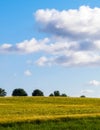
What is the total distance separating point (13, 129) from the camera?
2959 cm

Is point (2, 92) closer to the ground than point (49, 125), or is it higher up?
higher up

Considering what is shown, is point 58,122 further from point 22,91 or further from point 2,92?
point 2,92

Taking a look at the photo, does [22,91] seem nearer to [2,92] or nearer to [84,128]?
[2,92]

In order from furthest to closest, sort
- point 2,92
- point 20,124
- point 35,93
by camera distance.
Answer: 1. point 2,92
2. point 35,93
3. point 20,124

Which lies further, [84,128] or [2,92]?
[2,92]

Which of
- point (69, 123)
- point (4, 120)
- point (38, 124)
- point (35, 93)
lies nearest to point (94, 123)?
point (69, 123)

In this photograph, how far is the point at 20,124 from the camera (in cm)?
3128

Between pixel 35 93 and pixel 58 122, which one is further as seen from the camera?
pixel 35 93

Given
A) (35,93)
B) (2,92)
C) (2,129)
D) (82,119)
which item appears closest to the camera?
(2,129)

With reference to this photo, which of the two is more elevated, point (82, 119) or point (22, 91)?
point (22, 91)

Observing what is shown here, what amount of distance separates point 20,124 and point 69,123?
332 centimetres

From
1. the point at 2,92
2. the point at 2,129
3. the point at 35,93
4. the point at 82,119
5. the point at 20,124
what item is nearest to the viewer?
the point at 2,129

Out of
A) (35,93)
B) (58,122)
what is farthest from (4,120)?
(35,93)

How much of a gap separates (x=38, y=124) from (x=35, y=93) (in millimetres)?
121416
